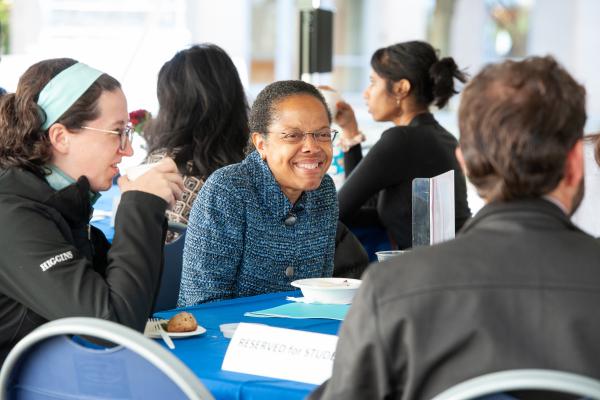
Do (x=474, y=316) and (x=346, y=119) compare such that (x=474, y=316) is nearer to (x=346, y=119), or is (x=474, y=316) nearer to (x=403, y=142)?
(x=403, y=142)

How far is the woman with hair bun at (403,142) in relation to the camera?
4.06 meters

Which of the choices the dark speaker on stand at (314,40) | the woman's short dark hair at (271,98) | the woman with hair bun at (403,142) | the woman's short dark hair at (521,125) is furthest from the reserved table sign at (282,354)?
the dark speaker on stand at (314,40)

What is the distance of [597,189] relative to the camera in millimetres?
3020

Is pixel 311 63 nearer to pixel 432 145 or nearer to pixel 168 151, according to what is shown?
pixel 432 145

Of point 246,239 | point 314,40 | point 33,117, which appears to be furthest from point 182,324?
point 314,40

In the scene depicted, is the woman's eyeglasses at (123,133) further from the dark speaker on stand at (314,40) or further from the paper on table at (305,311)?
the dark speaker on stand at (314,40)

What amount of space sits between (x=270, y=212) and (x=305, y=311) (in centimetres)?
51

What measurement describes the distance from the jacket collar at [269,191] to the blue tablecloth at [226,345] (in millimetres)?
256

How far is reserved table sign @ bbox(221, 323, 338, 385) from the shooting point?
1.60 metres

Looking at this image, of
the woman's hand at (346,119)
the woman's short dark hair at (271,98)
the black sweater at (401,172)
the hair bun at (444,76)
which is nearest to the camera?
the woman's short dark hair at (271,98)

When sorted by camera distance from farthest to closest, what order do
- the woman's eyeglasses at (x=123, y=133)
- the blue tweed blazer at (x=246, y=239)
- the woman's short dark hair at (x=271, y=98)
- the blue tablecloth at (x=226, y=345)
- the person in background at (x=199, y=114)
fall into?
1. the person in background at (x=199, y=114)
2. the woman's short dark hair at (x=271, y=98)
3. the blue tweed blazer at (x=246, y=239)
4. the woman's eyeglasses at (x=123, y=133)
5. the blue tablecloth at (x=226, y=345)

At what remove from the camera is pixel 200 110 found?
3.71m

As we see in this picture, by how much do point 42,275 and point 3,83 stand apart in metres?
4.14

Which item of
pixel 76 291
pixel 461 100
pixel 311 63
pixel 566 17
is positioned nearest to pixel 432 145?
pixel 311 63
